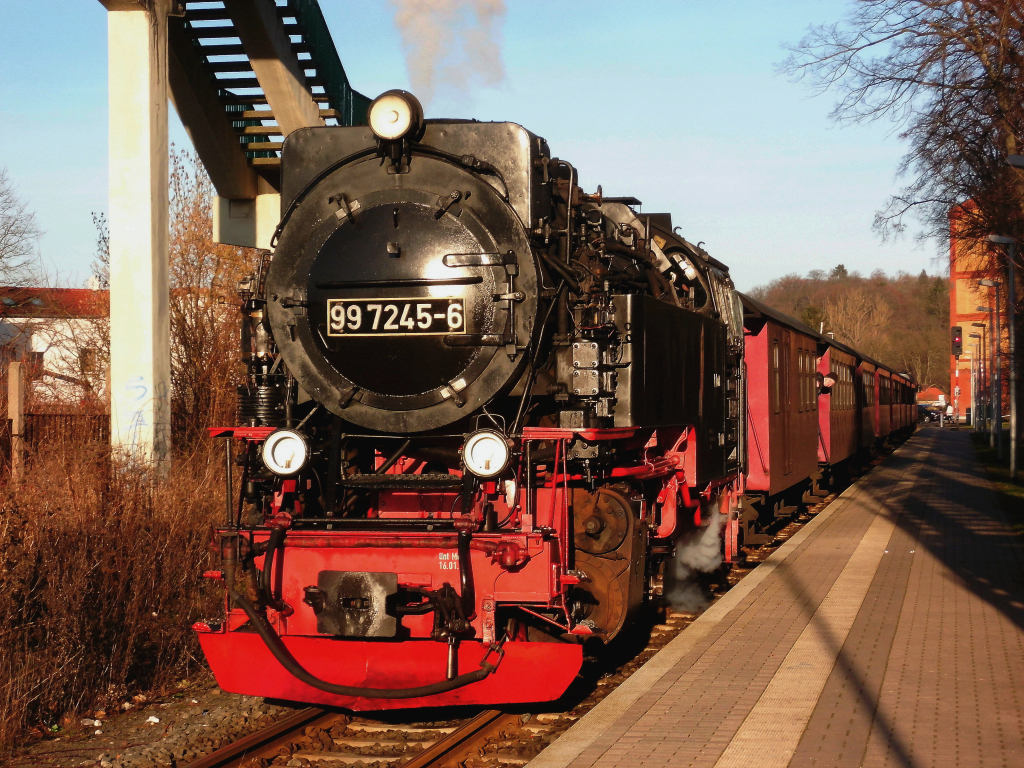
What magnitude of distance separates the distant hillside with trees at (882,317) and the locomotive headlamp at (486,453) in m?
72.1

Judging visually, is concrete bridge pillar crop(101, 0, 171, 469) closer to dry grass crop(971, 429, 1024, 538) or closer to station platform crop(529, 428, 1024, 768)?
station platform crop(529, 428, 1024, 768)

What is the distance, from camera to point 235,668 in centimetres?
529

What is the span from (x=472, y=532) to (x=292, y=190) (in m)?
2.41

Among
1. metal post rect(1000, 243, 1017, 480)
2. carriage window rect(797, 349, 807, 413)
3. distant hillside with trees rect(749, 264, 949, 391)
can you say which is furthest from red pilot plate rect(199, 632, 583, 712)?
distant hillside with trees rect(749, 264, 949, 391)

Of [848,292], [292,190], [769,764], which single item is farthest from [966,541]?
[848,292]

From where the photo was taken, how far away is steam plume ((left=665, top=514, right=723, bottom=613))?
28.5 ft

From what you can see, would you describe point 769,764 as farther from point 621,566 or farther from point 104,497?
point 104,497

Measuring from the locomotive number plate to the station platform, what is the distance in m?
2.18

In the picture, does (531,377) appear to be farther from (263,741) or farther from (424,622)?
(263,741)

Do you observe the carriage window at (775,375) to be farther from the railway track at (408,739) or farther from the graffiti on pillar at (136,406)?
the graffiti on pillar at (136,406)

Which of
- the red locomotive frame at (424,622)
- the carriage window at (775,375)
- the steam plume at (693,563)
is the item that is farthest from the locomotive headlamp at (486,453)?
the carriage window at (775,375)

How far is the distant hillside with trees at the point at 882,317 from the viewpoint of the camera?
263 feet

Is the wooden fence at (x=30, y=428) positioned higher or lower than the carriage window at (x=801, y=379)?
lower

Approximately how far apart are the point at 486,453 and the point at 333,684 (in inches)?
53.8
